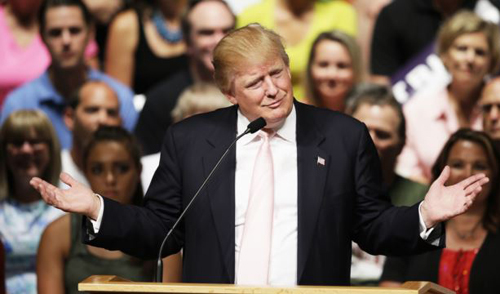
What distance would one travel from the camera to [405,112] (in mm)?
6039

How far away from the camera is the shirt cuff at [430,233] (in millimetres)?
3320

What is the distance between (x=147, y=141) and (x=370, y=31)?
4.48 ft

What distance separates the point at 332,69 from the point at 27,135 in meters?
1.57

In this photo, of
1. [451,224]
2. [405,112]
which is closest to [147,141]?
[405,112]

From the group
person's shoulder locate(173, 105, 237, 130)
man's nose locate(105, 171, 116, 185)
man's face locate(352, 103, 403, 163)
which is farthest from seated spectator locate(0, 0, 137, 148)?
person's shoulder locate(173, 105, 237, 130)

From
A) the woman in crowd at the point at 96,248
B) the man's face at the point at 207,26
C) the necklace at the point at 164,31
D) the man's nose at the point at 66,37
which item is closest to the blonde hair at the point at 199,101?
the man's face at the point at 207,26

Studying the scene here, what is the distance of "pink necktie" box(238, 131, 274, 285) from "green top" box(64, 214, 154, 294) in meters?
1.45

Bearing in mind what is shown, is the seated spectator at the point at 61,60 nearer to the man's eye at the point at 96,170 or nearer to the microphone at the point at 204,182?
the man's eye at the point at 96,170

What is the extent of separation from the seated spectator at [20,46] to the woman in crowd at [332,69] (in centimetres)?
136

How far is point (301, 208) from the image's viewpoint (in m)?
3.42

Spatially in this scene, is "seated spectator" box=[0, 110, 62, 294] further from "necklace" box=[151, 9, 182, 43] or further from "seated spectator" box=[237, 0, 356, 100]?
"seated spectator" box=[237, 0, 356, 100]

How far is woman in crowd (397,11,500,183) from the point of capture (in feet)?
19.3

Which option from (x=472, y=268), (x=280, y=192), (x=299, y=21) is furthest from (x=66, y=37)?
(x=280, y=192)

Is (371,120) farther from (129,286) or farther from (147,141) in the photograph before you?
(129,286)
